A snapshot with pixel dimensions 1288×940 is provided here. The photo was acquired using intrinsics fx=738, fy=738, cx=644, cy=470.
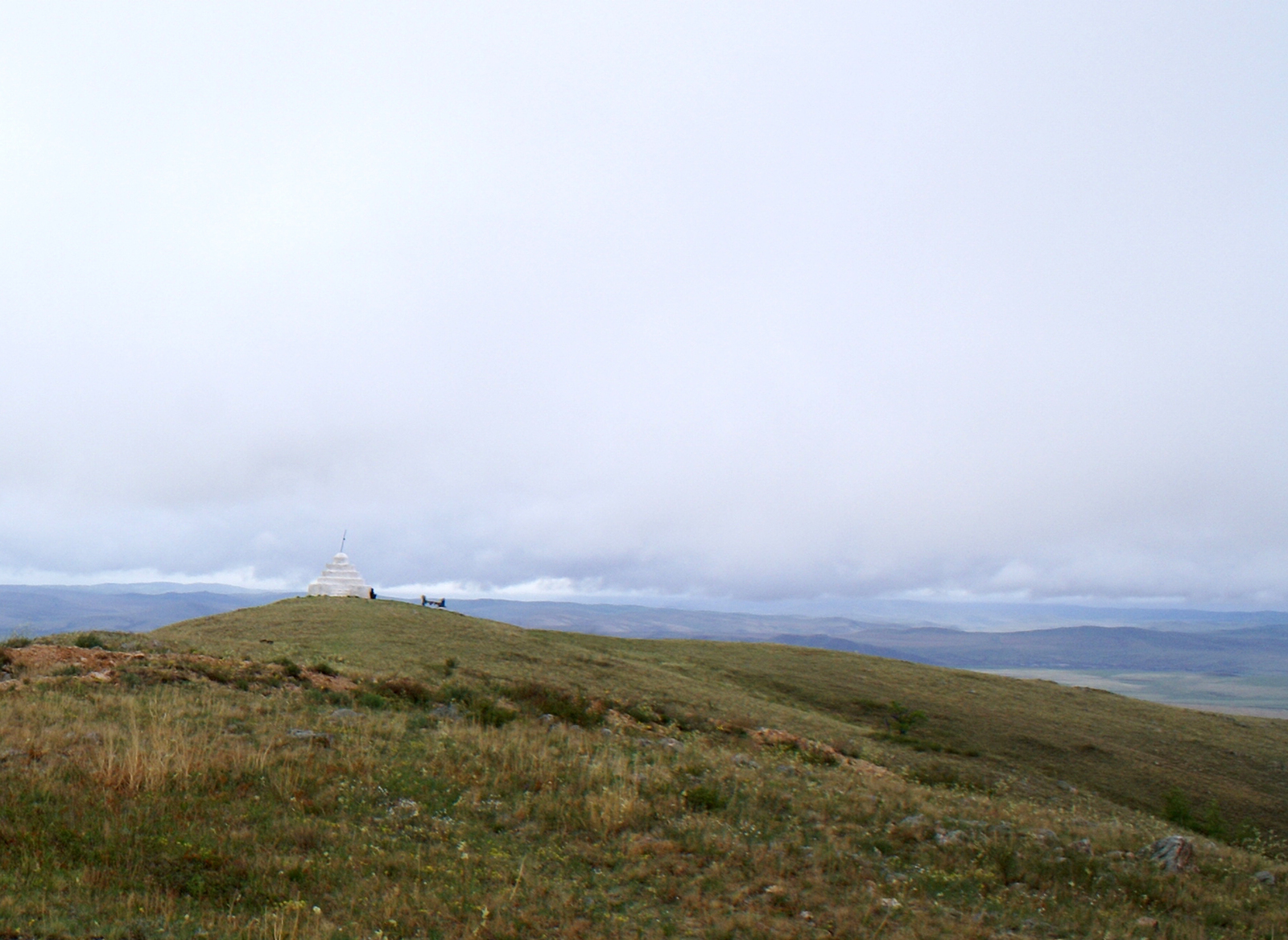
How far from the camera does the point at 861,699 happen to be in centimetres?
3897

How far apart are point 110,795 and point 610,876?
6208 mm

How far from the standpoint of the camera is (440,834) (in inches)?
367

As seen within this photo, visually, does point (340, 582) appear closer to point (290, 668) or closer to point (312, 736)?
point (290, 668)

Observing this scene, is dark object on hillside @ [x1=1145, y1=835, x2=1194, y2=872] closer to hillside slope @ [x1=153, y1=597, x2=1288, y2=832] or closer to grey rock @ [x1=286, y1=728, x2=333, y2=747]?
hillside slope @ [x1=153, y1=597, x2=1288, y2=832]

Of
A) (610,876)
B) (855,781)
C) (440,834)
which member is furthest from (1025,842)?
(440,834)

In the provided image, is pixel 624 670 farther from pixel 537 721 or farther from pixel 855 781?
pixel 855 781

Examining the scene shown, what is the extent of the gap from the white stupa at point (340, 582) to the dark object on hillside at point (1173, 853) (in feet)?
170

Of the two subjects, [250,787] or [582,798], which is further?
[582,798]

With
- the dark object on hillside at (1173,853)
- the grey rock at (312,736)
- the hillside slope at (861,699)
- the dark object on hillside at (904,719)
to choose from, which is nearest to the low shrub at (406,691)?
the hillside slope at (861,699)

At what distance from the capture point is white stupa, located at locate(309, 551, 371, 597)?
55344 millimetres

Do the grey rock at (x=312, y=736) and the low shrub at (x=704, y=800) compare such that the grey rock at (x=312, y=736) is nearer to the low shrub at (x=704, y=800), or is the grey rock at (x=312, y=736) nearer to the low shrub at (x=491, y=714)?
the low shrub at (x=491, y=714)

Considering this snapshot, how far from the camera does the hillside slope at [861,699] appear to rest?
2697 cm

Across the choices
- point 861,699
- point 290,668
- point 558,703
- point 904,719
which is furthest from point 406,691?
point 861,699

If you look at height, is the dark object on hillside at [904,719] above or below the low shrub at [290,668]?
below
